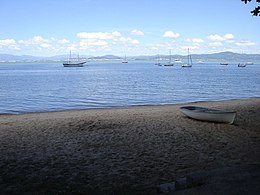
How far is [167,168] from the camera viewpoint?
7.91 metres

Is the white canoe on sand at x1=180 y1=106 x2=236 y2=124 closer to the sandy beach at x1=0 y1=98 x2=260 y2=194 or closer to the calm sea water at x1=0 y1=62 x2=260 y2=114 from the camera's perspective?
the sandy beach at x1=0 y1=98 x2=260 y2=194

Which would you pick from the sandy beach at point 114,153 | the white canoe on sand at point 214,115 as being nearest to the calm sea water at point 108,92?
the sandy beach at point 114,153

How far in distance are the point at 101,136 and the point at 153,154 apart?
3.15m

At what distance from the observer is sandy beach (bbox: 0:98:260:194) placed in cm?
705

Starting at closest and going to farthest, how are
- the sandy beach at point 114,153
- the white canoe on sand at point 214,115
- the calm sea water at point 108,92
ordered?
the sandy beach at point 114,153, the white canoe on sand at point 214,115, the calm sea water at point 108,92

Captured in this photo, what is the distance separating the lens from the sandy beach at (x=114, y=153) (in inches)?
278

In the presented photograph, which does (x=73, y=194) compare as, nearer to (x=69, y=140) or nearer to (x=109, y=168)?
(x=109, y=168)

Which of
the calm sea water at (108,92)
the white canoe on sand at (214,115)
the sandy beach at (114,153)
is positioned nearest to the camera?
the sandy beach at (114,153)

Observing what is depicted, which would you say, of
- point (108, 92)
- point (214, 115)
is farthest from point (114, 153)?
point (108, 92)

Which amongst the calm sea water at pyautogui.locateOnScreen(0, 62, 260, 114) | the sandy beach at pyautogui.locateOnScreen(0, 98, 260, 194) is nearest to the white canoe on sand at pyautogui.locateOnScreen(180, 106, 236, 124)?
the sandy beach at pyautogui.locateOnScreen(0, 98, 260, 194)

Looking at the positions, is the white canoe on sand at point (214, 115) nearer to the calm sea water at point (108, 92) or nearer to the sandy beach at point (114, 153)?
the sandy beach at point (114, 153)

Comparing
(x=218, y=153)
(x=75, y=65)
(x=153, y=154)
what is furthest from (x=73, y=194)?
(x=75, y=65)

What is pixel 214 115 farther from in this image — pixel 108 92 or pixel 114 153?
pixel 108 92

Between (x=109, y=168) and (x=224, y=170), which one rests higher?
(x=224, y=170)
